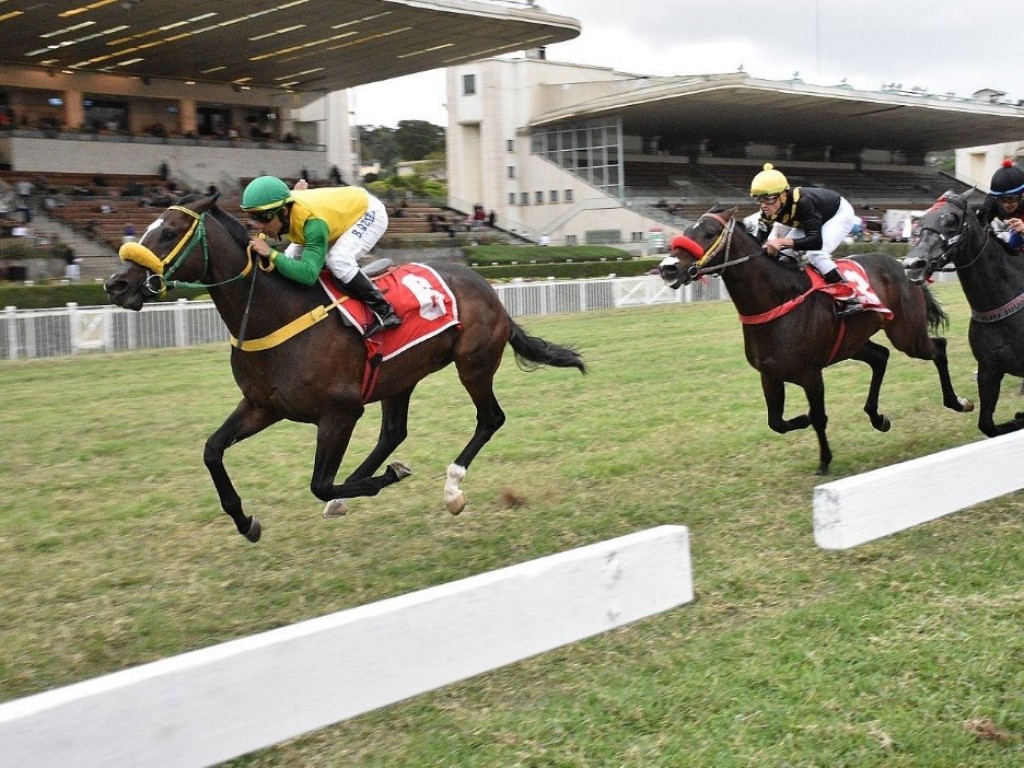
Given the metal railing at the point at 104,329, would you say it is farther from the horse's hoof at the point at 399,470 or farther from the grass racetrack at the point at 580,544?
the horse's hoof at the point at 399,470

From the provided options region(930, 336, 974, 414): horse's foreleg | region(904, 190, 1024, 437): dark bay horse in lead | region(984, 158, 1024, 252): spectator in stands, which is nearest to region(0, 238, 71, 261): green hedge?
region(930, 336, 974, 414): horse's foreleg

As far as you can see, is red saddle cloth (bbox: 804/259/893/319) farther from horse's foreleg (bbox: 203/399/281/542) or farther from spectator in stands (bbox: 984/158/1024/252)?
horse's foreleg (bbox: 203/399/281/542)

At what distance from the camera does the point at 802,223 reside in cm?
705

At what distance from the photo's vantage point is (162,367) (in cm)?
1426

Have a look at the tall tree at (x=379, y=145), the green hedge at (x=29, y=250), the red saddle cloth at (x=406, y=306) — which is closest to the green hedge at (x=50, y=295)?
the green hedge at (x=29, y=250)

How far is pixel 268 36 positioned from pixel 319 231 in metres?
28.7

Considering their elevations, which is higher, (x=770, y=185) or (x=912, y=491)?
(x=770, y=185)

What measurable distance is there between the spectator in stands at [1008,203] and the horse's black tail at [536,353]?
9.28 ft

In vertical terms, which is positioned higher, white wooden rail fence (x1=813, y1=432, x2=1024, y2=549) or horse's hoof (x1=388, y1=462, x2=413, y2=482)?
white wooden rail fence (x1=813, y1=432, x2=1024, y2=549)

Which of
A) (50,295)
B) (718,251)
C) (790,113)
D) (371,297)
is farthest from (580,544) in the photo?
Answer: (790,113)

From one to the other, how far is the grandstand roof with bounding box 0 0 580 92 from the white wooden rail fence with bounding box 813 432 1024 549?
2659cm

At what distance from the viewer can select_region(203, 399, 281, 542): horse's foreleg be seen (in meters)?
5.32

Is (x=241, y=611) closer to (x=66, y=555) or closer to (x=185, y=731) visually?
(x=66, y=555)

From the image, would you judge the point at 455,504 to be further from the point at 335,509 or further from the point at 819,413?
the point at 819,413
